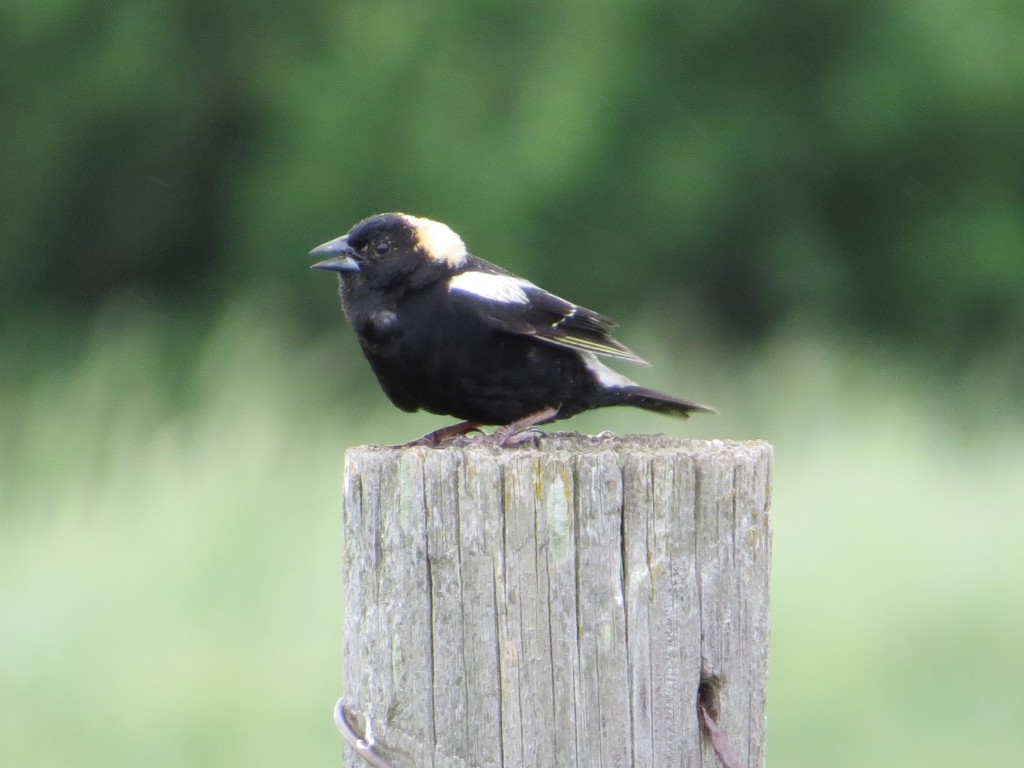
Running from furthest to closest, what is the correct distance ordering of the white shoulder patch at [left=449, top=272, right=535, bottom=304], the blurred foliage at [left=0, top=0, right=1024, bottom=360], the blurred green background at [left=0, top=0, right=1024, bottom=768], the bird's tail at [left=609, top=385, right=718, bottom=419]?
the blurred foliage at [left=0, top=0, right=1024, bottom=360] → the blurred green background at [left=0, top=0, right=1024, bottom=768] → the bird's tail at [left=609, top=385, right=718, bottom=419] → the white shoulder patch at [left=449, top=272, right=535, bottom=304]

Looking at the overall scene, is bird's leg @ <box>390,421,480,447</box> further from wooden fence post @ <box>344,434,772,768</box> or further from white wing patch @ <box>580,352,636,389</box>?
wooden fence post @ <box>344,434,772,768</box>

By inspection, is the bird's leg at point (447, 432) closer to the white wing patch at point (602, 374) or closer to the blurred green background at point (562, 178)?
the white wing patch at point (602, 374)

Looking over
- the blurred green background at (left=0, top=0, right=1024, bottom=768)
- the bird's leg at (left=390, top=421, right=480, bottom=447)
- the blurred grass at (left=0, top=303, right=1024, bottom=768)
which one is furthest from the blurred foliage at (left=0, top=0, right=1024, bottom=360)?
the bird's leg at (left=390, top=421, right=480, bottom=447)

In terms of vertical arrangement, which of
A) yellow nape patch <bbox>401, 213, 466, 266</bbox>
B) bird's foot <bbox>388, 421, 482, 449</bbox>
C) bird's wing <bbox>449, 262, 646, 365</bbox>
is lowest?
bird's foot <bbox>388, 421, 482, 449</bbox>

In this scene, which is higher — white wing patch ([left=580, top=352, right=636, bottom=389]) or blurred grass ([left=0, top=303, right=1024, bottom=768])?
white wing patch ([left=580, top=352, right=636, bottom=389])

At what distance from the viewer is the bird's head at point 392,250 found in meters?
3.83

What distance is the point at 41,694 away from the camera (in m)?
Result: 4.95

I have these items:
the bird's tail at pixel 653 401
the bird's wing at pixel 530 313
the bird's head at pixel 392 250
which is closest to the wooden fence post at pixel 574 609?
the bird's wing at pixel 530 313

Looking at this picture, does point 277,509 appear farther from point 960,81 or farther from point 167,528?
point 960,81

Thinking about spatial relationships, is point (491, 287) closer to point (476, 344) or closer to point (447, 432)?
point (476, 344)

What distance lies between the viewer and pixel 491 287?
3664mm

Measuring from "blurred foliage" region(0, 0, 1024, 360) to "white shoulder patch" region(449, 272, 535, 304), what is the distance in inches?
407

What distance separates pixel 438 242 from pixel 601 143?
10866 millimetres

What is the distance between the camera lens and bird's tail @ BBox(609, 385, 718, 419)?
3764 millimetres
